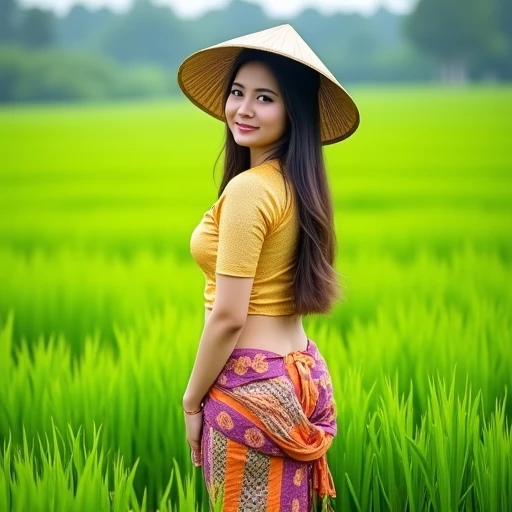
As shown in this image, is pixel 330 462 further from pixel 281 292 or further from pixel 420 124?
pixel 420 124

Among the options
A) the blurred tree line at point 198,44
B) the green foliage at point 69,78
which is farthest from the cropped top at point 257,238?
the green foliage at point 69,78

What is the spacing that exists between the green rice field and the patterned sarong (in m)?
0.09

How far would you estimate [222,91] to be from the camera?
1832 millimetres

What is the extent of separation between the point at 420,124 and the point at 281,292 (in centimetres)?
844

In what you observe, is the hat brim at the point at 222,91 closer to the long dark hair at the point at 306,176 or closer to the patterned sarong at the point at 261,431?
the long dark hair at the point at 306,176

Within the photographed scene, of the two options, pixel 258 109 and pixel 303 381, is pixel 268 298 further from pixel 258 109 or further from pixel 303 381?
pixel 258 109

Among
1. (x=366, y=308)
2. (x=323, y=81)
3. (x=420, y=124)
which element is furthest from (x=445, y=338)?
(x=420, y=124)

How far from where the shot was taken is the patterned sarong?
59.9 inches

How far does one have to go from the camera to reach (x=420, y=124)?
9672 millimetres

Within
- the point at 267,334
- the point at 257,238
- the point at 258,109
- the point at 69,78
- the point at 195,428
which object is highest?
the point at 69,78

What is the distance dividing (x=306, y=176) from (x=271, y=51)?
23 cm

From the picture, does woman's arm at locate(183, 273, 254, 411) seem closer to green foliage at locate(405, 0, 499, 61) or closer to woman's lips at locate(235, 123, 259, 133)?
woman's lips at locate(235, 123, 259, 133)

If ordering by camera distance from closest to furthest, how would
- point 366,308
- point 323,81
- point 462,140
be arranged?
point 323,81
point 366,308
point 462,140

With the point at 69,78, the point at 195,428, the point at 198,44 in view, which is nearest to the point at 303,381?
the point at 195,428
